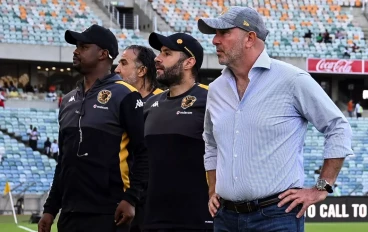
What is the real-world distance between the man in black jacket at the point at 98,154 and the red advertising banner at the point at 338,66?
4275 cm

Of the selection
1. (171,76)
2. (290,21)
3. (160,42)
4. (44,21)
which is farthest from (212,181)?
(290,21)

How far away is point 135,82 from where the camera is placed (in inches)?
351

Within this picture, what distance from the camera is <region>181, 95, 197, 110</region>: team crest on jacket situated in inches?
294

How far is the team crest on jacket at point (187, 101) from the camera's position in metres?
7.47

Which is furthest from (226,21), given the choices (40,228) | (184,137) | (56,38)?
(56,38)

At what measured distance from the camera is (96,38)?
7.32m

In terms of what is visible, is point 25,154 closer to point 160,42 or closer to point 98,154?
point 160,42

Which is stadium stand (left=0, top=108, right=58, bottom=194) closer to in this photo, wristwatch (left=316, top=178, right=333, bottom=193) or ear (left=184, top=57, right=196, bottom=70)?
ear (left=184, top=57, right=196, bottom=70)

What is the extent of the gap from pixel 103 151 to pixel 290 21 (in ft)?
153

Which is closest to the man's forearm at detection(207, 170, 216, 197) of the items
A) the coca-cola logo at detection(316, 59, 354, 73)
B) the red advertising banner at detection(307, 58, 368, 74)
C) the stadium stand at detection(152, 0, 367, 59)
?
the stadium stand at detection(152, 0, 367, 59)

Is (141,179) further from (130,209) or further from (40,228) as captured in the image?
(40,228)

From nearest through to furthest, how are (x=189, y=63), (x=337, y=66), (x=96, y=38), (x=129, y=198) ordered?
(x=129, y=198), (x=96, y=38), (x=189, y=63), (x=337, y=66)

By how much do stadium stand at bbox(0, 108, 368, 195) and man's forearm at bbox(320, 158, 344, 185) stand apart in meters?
28.5

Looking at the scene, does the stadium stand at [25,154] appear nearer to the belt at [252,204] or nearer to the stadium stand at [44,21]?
the stadium stand at [44,21]
